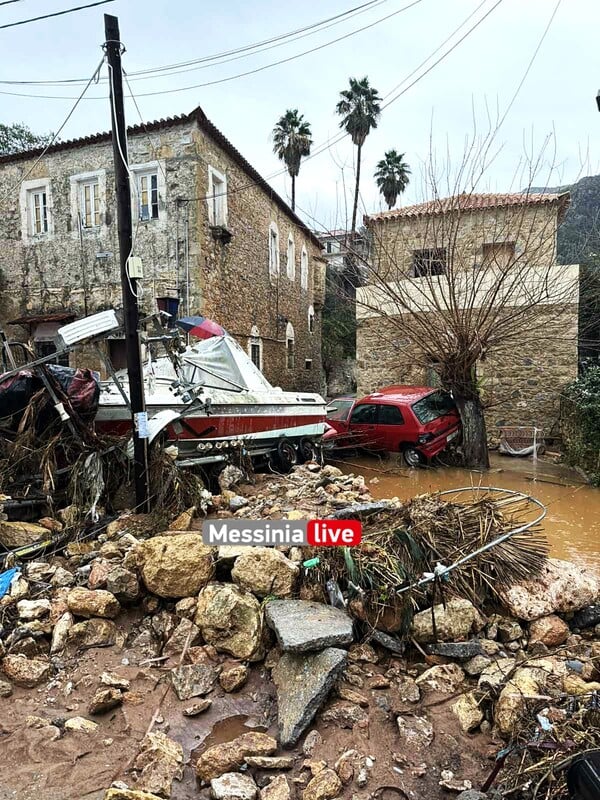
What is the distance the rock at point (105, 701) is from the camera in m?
2.92

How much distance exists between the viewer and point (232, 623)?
3479 mm

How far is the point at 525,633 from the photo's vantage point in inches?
145

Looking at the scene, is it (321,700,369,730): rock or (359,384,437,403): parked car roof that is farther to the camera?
(359,384,437,403): parked car roof

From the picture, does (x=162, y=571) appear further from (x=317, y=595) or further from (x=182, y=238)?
(x=182, y=238)

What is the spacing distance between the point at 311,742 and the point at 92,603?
197 cm

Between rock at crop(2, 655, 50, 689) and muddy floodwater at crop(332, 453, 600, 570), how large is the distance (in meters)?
5.69

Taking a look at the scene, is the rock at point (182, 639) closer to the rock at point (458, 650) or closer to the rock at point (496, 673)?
the rock at point (458, 650)

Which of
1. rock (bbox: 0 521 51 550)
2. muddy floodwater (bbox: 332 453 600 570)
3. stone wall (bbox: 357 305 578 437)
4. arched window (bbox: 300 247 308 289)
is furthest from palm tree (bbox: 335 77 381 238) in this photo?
rock (bbox: 0 521 51 550)

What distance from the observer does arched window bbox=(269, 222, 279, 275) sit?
17.8 meters

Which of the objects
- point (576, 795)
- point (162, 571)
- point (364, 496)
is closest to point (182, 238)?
point (364, 496)

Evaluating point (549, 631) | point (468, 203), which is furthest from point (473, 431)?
point (549, 631)

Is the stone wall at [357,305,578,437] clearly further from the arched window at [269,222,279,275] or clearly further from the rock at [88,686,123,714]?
the rock at [88,686,123,714]

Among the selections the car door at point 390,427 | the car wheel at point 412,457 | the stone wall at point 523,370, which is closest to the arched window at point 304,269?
the stone wall at point 523,370

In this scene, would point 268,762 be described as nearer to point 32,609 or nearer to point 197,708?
point 197,708
